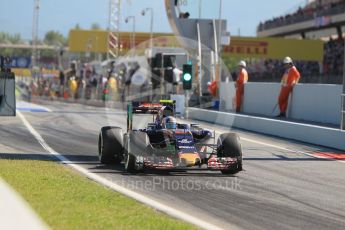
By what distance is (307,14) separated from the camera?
63656 mm

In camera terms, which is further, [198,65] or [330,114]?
[198,65]

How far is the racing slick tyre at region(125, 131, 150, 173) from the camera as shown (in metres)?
11.6

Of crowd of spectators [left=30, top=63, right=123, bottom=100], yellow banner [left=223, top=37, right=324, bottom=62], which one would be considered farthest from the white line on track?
yellow banner [left=223, top=37, right=324, bottom=62]

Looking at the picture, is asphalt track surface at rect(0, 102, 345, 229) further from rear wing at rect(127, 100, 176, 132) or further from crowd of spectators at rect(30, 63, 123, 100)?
crowd of spectators at rect(30, 63, 123, 100)

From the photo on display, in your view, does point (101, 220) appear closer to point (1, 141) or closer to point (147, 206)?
point (147, 206)

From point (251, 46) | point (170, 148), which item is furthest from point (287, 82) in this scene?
point (251, 46)

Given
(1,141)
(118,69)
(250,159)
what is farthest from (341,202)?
(118,69)

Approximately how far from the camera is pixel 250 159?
14.9 meters

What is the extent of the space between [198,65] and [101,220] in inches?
1036

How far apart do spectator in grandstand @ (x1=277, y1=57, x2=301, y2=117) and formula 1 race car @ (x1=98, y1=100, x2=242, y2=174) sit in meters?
12.2

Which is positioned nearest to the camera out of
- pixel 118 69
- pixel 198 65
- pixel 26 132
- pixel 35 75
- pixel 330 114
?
pixel 26 132

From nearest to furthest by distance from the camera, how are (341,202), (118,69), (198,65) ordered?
(341,202), (198,65), (118,69)

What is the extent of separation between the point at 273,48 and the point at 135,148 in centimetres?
5983

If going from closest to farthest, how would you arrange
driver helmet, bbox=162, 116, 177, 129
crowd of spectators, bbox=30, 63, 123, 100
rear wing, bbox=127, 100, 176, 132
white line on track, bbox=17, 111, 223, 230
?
white line on track, bbox=17, 111, 223, 230, driver helmet, bbox=162, 116, 177, 129, rear wing, bbox=127, 100, 176, 132, crowd of spectators, bbox=30, 63, 123, 100
